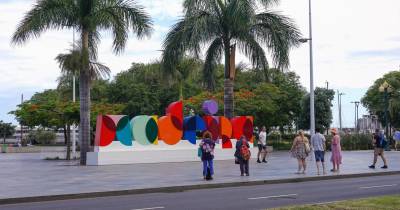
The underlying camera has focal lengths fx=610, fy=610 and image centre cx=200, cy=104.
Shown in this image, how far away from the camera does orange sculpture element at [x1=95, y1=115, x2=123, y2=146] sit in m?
29.4

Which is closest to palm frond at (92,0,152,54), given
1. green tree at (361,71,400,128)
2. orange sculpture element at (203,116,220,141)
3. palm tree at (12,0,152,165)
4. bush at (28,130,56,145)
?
palm tree at (12,0,152,165)

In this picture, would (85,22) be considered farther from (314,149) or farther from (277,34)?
(314,149)

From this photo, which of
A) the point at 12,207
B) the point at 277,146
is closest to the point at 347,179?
the point at 12,207

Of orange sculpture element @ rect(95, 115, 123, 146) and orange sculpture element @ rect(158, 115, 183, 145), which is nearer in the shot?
orange sculpture element @ rect(95, 115, 123, 146)

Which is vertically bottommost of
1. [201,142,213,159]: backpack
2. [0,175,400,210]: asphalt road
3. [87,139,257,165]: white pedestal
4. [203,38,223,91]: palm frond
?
[0,175,400,210]: asphalt road

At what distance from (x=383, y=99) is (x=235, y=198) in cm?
6912

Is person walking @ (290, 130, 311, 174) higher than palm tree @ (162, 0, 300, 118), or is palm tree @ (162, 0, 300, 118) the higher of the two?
palm tree @ (162, 0, 300, 118)

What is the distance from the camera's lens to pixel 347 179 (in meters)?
22.5

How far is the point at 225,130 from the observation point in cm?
3378

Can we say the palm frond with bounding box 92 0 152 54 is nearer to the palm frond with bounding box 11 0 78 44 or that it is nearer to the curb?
the palm frond with bounding box 11 0 78 44

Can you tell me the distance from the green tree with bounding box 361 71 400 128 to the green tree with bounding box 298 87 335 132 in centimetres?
1465

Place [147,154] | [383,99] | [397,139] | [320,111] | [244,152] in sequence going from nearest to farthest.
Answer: [244,152], [147,154], [397,139], [320,111], [383,99]

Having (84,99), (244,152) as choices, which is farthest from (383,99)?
(244,152)

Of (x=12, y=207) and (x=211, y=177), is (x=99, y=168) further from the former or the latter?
(x=12, y=207)
